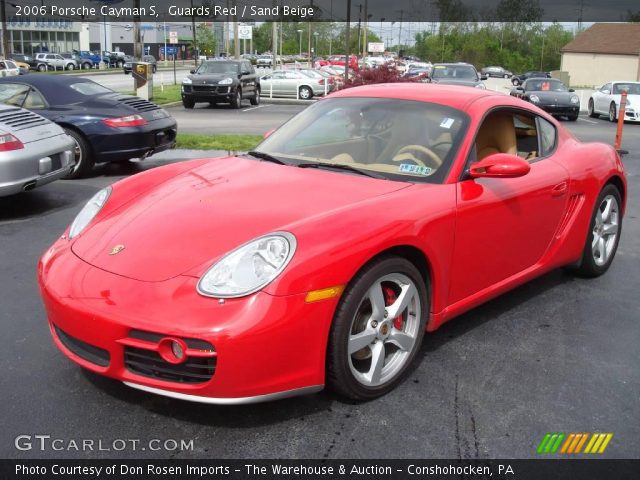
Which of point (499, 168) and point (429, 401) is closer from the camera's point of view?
point (429, 401)

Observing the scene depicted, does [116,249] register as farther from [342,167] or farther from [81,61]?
[81,61]

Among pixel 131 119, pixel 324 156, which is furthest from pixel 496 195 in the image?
pixel 131 119

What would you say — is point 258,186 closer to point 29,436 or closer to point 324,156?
point 324,156

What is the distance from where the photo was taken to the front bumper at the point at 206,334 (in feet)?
8.58

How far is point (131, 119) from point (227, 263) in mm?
6800

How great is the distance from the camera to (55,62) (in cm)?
5888

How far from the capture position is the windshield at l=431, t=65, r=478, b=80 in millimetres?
23062

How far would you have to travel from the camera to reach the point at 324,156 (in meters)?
3.96

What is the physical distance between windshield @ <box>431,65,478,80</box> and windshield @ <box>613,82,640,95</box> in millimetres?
4654

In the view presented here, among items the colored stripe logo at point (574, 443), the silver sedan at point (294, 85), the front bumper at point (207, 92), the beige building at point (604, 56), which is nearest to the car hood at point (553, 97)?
the silver sedan at point (294, 85)

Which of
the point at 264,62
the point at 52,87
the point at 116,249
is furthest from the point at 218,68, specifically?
the point at 264,62

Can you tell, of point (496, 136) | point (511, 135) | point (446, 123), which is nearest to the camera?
point (446, 123)

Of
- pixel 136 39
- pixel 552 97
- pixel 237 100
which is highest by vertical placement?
pixel 136 39

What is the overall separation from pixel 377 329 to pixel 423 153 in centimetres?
116
